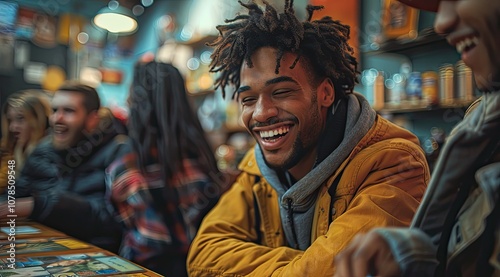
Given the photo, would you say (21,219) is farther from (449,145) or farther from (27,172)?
(449,145)

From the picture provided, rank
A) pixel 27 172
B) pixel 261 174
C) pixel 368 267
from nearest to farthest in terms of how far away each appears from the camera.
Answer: pixel 368 267 < pixel 261 174 < pixel 27 172

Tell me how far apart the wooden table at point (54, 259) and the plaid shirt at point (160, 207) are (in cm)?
47

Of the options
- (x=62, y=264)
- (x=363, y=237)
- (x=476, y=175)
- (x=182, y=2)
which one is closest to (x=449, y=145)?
(x=476, y=175)

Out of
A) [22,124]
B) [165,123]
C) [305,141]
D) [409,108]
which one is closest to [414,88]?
[409,108]

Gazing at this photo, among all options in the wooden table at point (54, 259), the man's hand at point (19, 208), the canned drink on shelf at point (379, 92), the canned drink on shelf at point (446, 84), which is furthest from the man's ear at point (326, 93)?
the canned drink on shelf at point (379, 92)

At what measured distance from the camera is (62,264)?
42.3 inches

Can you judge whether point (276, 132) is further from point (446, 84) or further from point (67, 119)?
point (446, 84)

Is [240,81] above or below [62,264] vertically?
above

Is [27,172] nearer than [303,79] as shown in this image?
No

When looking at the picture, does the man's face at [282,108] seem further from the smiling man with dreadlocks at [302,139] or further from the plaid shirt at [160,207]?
the plaid shirt at [160,207]

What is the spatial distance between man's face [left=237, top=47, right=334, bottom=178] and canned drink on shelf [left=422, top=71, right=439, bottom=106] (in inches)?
60.2

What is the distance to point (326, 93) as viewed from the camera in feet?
3.77

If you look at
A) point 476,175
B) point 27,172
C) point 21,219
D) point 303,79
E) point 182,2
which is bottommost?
point 21,219

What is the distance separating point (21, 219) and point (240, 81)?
1048 millimetres
